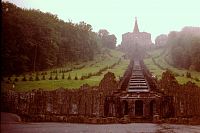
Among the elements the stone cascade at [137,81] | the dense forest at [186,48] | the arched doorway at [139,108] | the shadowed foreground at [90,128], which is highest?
the dense forest at [186,48]

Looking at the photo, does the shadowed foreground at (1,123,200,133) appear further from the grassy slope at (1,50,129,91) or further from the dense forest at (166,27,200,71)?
the dense forest at (166,27,200,71)

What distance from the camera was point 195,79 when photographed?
13750 millimetres

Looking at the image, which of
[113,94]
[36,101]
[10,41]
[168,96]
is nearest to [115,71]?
[113,94]

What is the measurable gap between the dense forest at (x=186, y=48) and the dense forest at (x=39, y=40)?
8.16ft

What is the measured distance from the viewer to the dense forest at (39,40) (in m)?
12.6

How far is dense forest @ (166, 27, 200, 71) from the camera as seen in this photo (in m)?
13.8

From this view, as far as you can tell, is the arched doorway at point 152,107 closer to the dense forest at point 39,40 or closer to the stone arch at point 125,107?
the stone arch at point 125,107

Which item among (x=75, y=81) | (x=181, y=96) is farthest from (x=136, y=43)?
(x=75, y=81)

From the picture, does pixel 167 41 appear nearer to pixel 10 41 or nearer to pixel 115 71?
pixel 115 71

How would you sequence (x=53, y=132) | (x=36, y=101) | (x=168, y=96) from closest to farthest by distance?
1. (x=53, y=132)
2. (x=36, y=101)
3. (x=168, y=96)

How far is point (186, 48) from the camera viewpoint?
14125 mm

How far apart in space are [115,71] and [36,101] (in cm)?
278

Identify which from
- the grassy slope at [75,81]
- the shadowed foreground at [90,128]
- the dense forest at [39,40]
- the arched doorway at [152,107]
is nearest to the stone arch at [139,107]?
the arched doorway at [152,107]

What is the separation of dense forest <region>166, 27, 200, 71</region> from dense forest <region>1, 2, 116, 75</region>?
Result: 249cm
